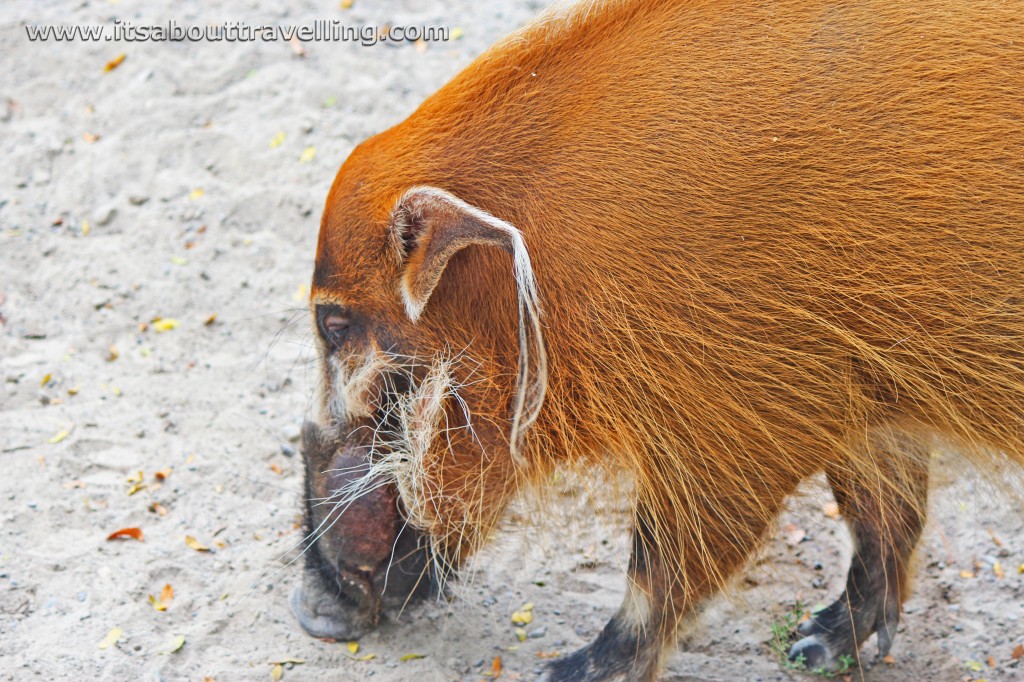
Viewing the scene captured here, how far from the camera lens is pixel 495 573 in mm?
3203

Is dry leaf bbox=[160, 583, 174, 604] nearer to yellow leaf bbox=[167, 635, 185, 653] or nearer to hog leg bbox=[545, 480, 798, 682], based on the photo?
yellow leaf bbox=[167, 635, 185, 653]

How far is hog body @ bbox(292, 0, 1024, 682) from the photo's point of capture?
214 centimetres

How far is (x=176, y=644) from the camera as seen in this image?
276 centimetres

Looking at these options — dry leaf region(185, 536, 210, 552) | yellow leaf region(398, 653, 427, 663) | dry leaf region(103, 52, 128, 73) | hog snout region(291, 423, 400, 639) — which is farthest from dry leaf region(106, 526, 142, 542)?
dry leaf region(103, 52, 128, 73)

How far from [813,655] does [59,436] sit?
2450mm

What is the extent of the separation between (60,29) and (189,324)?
2.34 m

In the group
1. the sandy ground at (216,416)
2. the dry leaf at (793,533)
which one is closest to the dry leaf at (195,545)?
the sandy ground at (216,416)

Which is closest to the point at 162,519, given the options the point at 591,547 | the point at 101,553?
the point at 101,553

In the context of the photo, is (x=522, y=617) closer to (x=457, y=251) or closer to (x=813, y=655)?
(x=813, y=655)

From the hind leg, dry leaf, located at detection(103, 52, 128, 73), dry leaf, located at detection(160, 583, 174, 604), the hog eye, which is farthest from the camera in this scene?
dry leaf, located at detection(103, 52, 128, 73)

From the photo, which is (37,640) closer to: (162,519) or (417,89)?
(162,519)

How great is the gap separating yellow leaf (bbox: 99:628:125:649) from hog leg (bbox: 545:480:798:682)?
113cm

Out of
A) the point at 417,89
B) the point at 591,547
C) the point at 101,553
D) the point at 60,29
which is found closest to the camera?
the point at 101,553

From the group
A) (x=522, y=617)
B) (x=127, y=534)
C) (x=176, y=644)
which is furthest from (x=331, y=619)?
(x=127, y=534)
